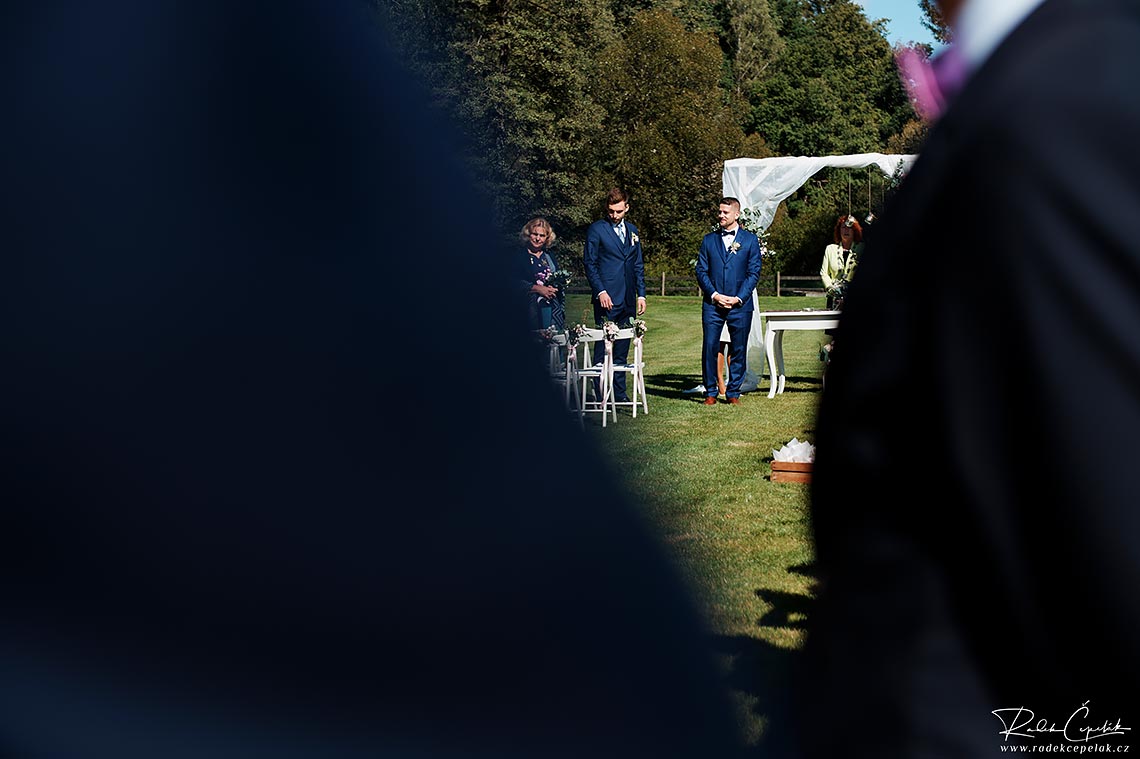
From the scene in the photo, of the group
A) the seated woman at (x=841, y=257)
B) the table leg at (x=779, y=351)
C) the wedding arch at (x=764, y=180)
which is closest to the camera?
the seated woman at (x=841, y=257)

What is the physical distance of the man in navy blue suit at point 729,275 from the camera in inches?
556

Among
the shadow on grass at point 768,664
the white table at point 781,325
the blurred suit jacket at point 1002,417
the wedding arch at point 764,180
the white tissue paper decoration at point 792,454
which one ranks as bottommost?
the shadow on grass at point 768,664

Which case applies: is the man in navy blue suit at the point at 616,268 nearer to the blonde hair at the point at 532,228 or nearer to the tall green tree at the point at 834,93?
the blonde hair at the point at 532,228

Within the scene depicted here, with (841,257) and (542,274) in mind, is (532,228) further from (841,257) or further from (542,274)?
(841,257)

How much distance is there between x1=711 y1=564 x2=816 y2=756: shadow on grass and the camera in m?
4.58

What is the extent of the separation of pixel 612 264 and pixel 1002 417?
43.0 ft

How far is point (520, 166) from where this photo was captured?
37.8 meters

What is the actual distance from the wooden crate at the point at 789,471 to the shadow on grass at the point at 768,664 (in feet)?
10.2

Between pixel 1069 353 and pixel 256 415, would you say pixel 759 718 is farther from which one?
pixel 1069 353

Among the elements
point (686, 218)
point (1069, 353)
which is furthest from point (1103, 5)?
point (686, 218)

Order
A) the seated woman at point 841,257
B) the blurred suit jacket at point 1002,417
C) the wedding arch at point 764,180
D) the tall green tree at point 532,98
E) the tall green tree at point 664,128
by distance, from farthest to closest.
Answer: the tall green tree at point 664,128, the tall green tree at point 532,98, the wedding arch at point 764,180, the seated woman at point 841,257, the blurred suit jacket at point 1002,417

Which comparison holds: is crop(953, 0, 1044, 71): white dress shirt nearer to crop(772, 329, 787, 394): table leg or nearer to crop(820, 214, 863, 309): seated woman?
crop(820, 214, 863, 309): seated woman

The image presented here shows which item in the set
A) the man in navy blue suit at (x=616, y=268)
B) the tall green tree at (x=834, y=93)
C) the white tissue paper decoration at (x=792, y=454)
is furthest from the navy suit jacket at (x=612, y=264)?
the tall green tree at (x=834, y=93)

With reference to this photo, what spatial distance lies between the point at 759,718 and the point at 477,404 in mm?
1620
